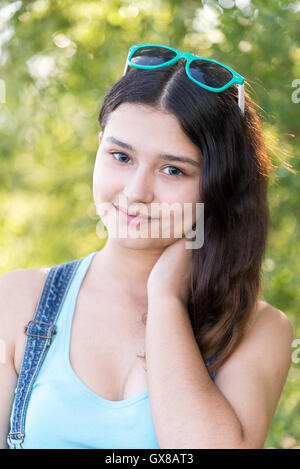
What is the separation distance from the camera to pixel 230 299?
2004mm

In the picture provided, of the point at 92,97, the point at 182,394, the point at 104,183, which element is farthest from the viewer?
the point at 92,97

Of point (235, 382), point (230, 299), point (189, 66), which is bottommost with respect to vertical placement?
point (235, 382)

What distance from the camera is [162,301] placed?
1.83 metres

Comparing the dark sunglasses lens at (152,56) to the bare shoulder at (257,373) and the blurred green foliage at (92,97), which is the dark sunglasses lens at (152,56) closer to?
the blurred green foliage at (92,97)

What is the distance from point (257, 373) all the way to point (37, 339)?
25.6 inches

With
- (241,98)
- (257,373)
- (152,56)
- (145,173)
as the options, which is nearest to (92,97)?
(152,56)

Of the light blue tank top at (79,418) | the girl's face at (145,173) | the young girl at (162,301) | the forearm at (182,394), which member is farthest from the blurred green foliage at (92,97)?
the light blue tank top at (79,418)

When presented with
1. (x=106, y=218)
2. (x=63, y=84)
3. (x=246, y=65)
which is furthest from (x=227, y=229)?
(x=63, y=84)

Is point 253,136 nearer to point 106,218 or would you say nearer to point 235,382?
point 106,218

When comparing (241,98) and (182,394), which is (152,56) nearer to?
(241,98)

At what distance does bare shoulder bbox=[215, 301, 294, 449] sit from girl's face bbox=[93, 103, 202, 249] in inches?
16.7

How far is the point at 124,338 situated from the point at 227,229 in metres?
0.50

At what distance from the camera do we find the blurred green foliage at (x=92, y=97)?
289 centimetres

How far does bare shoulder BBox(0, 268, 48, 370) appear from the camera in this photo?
182cm
